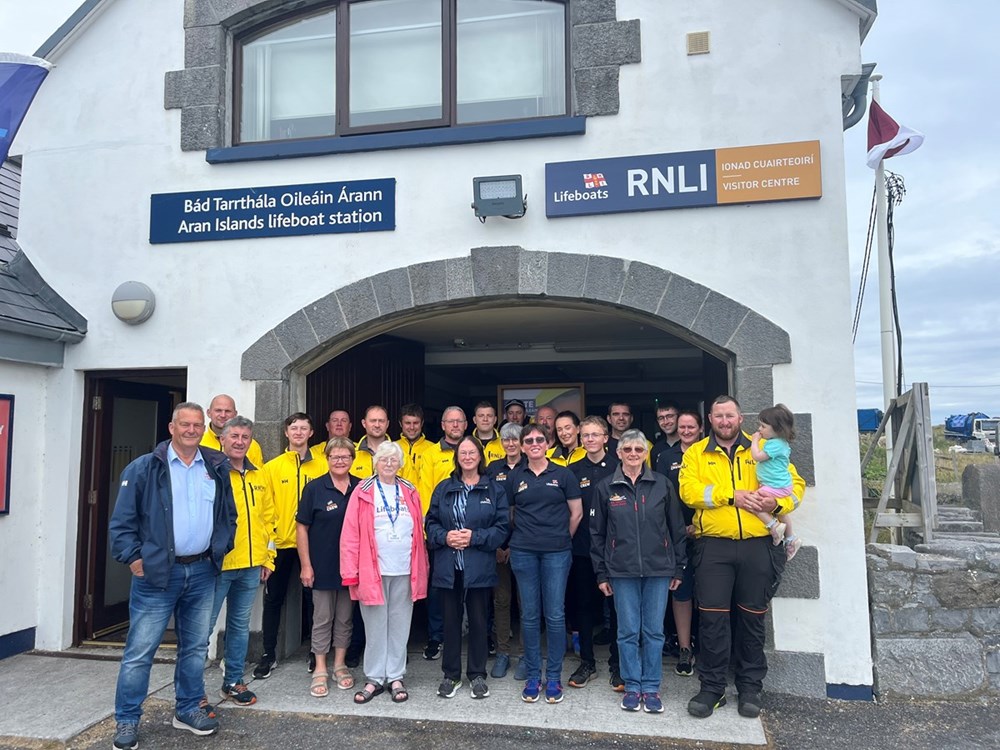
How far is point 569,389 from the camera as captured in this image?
864 cm

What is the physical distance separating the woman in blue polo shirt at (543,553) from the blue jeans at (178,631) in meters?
1.85

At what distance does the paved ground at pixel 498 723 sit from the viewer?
4.00 meters

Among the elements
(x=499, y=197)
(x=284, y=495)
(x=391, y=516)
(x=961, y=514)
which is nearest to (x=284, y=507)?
(x=284, y=495)

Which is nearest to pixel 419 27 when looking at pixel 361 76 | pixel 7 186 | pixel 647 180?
pixel 361 76

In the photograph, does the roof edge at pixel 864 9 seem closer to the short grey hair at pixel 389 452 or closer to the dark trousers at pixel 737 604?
the dark trousers at pixel 737 604

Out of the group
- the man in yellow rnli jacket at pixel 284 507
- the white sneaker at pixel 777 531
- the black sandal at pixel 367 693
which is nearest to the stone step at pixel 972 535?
the white sneaker at pixel 777 531

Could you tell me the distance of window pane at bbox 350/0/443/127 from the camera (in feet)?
19.1

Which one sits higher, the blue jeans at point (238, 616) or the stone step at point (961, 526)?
the stone step at point (961, 526)

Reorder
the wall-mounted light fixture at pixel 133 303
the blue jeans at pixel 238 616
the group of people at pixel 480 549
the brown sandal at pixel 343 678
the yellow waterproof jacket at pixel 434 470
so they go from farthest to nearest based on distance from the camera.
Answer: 1. the wall-mounted light fixture at pixel 133 303
2. the yellow waterproof jacket at pixel 434 470
3. the brown sandal at pixel 343 678
4. the blue jeans at pixel 238 616
5. the group of people at pixel 480 549

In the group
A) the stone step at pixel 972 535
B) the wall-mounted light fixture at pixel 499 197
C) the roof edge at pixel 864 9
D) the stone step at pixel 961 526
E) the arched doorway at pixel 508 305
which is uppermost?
the roof edge at pixel 864 9

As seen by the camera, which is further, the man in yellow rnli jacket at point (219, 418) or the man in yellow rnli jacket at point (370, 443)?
the man in yellow rnli jacket at point (370, 443)

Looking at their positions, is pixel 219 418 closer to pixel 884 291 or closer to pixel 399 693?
pixel 399 693

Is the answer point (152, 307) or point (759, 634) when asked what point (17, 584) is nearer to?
point (152, 307)

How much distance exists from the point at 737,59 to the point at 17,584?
6.63m
